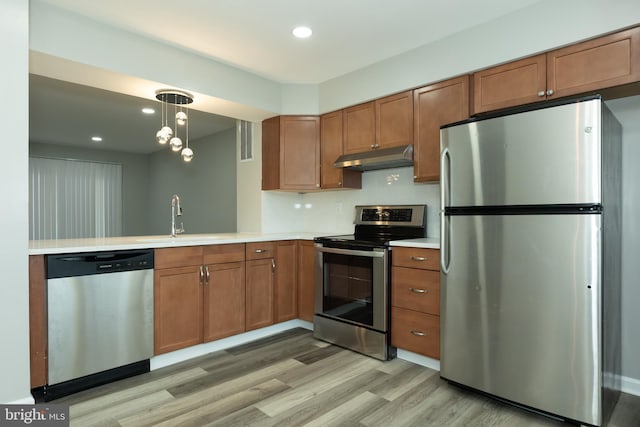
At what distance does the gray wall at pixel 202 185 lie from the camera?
→ 5.52 meters

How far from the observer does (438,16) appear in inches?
97.0

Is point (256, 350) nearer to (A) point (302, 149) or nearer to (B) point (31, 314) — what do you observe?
(B) point (31, 314)

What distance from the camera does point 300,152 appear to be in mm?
3754

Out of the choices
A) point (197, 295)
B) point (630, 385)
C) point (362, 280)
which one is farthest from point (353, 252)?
point (630, 385)

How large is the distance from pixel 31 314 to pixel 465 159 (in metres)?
2.79

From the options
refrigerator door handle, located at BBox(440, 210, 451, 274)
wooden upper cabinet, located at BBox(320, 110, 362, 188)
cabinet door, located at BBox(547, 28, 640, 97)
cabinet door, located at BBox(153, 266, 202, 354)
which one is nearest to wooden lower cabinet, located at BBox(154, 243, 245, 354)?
cabinet door, located at BBox(153, 266, 202, 354)

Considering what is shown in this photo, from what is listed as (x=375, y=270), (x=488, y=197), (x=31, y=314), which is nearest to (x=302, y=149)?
(x=375, y=270)

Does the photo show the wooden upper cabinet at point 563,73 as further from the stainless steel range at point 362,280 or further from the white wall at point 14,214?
the white wall at point 14,214

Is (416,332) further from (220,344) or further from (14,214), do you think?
(14,214)

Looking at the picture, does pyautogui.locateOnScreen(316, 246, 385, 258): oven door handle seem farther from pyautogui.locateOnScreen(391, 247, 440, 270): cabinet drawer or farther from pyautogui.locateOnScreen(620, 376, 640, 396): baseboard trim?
pyautogui.locateOnScreen(620, 376, 640, 396): baseboard trim

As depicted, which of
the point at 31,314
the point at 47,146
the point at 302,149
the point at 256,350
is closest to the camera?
the point at 31,314

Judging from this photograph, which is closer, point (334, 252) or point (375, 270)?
point (375, 270)

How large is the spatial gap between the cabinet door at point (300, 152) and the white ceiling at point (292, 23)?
2.29 ft

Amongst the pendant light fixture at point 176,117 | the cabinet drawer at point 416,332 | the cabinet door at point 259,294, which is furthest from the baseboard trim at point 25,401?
the cabinet drawer at point 416,332
